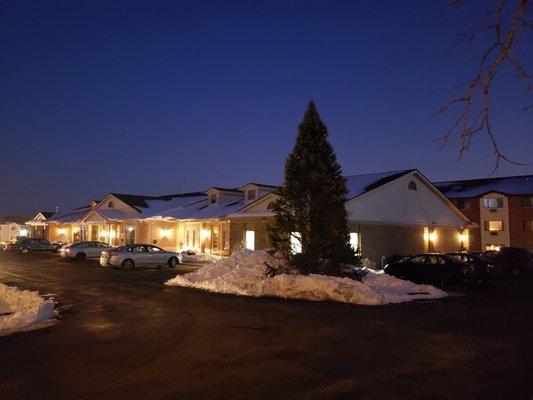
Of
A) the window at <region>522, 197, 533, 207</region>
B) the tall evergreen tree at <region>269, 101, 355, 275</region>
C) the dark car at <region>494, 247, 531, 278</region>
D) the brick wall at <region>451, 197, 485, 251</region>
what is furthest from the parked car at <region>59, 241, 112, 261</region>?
the window at <region>522, 197, 533, 207</region>

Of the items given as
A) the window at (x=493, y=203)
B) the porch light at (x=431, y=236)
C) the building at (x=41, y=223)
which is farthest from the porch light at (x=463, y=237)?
the building at (x=41, y=223)

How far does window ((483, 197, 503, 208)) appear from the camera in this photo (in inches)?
2195

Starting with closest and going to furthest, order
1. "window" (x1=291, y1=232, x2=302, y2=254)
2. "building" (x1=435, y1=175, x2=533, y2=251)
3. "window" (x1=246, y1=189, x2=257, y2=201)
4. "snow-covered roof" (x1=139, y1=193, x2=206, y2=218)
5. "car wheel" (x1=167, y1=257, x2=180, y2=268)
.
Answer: "window" (x1=291, y1=232, x2=302, y2=254)
"car wheel" (x1=167, y1=257, x2=180, y2=268)
"window" (x1=246, y1=189, x2=257, y2=201)
"snow-covered roof" (x1=139, y1=193, x2=206, y2=218)
"building" (x1=435, y1=175, x2=533, y2=251)

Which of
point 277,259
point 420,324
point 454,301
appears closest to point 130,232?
point 277,259

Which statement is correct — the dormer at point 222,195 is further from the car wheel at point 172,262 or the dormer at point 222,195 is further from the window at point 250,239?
the car wheel at point 172,262

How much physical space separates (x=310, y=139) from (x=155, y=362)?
42.6 ft

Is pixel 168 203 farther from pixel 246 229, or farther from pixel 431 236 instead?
pixel 431 236

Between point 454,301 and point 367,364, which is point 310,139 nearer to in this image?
point 454,301

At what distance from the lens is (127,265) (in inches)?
1125

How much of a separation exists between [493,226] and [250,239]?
32979mm

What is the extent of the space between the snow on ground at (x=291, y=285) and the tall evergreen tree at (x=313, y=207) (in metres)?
1.20

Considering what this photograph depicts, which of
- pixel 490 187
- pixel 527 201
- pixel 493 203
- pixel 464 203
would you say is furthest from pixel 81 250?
pixel 490 187

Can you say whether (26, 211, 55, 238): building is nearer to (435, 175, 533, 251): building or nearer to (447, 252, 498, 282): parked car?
(435, 175, 533, 251): building

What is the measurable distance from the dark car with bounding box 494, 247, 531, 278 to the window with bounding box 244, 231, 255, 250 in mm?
15370
